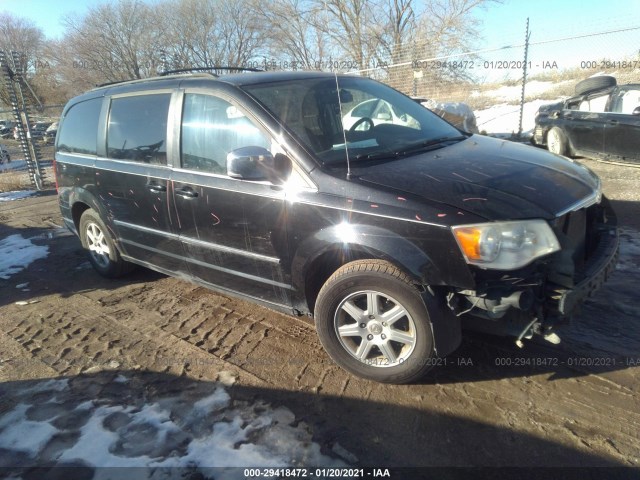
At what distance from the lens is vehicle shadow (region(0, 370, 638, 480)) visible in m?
2.21

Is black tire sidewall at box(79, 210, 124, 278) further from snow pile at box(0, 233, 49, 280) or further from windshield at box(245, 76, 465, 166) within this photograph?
windshield at box(245, 76, 465, 166)

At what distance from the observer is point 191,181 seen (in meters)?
3.39

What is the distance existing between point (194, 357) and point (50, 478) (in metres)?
1.13

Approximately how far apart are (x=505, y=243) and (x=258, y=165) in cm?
150

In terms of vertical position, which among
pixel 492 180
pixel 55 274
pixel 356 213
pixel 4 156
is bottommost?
pixel 55 274

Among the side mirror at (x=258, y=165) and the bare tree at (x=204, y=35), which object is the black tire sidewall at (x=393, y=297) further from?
the bare tree at (x=204, y=35)

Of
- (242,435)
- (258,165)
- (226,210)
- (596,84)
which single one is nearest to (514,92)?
(596,84)

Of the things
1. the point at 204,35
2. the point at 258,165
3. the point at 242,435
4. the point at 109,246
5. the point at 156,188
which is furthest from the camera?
the point at 204,35

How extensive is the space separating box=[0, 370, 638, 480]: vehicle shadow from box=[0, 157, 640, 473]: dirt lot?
12 mm

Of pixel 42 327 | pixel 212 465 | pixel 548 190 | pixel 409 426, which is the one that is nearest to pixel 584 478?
pixel 409 426

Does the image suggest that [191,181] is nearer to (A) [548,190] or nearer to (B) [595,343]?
(A) [548,190]

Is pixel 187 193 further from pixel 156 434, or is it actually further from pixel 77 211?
pixel 77 211

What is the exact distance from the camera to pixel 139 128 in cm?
391

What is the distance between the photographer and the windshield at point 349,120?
302 cm
